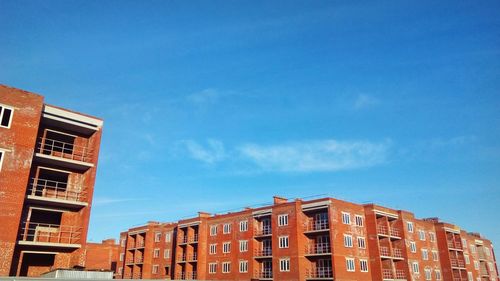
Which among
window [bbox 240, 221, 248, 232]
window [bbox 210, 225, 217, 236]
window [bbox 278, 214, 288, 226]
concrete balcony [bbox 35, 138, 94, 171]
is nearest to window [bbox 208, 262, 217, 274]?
window [bbox 210, 225, 217, 236]

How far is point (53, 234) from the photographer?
2708 centimetres

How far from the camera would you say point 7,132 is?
80.1ft

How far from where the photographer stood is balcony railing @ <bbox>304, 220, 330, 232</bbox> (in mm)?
44828

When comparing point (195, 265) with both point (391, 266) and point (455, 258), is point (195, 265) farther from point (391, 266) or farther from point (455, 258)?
point (455, 258)

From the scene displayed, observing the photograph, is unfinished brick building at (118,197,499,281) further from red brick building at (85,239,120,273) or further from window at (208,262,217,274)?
red brick building at (85,239,120,273)

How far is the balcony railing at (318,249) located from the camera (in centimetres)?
4378

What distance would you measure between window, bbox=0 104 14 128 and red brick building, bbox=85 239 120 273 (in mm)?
48287

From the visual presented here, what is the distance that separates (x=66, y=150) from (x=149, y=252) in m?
37.8

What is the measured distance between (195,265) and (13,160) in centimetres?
3672

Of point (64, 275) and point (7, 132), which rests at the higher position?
point (7, 132)

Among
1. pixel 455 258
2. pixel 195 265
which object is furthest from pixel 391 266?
pixel 195 265

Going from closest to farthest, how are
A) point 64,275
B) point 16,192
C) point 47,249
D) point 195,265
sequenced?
point 64,275 < point 16,192 < point 47,249 < point 195,265

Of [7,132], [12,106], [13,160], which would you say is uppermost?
[12,106]

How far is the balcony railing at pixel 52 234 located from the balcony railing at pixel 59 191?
2.01m
